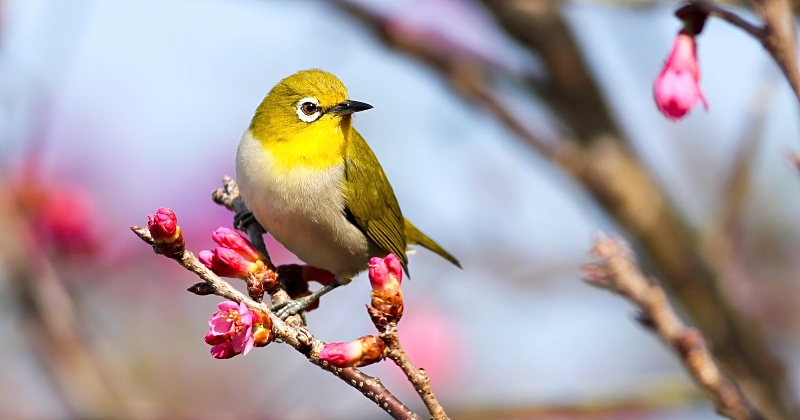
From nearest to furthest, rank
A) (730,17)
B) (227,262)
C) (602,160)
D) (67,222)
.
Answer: (730,17) → (227,262) → (602,160) → (67,222)

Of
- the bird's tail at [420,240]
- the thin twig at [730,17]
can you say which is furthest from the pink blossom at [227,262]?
the bird's tail at [420,240]

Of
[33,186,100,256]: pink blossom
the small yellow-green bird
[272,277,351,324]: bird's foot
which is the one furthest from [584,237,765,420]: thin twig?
[33,186,100,256]: pink blossom

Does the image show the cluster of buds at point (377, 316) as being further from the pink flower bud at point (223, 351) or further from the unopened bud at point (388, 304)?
the pink flower bud at point (223, 351)

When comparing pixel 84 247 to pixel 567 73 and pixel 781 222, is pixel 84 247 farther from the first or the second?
pixel 781 222

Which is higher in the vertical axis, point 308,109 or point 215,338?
point 308,109

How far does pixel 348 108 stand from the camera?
388 centimetres

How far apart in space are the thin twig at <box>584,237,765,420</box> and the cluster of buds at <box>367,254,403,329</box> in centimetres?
64

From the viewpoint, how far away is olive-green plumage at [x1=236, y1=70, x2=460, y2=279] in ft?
12.3

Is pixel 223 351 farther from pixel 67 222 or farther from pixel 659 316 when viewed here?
pixel 67 222

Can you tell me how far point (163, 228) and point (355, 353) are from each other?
59 centimetres

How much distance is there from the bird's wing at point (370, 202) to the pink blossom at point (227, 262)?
1.17 meters

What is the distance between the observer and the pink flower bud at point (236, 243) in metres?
2.93

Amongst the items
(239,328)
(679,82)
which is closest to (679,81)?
(679,82)

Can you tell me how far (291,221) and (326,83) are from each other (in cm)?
64
